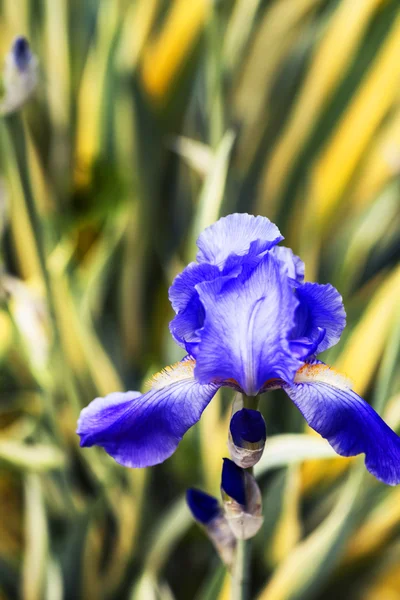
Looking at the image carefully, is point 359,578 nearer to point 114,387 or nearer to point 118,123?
point 114,387

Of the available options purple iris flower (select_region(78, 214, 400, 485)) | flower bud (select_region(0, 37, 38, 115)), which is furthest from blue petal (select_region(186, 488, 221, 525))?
flower bud (select_region(0, 37, 38, 115))

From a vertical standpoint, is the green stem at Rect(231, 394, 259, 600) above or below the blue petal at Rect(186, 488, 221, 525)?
below

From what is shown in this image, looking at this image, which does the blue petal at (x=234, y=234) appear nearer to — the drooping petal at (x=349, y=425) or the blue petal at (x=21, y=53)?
the drooping petal at (x=349, y=425)

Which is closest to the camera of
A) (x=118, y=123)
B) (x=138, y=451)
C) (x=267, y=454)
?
(x=138, y=451)

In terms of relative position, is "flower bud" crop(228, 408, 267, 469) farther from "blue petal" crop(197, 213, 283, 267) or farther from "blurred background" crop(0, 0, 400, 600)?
"blurred background" crop(0, 0, 400, 600)

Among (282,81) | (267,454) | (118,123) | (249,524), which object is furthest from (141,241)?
(249,524)

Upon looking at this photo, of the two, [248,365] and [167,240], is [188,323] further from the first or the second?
[167,240]
